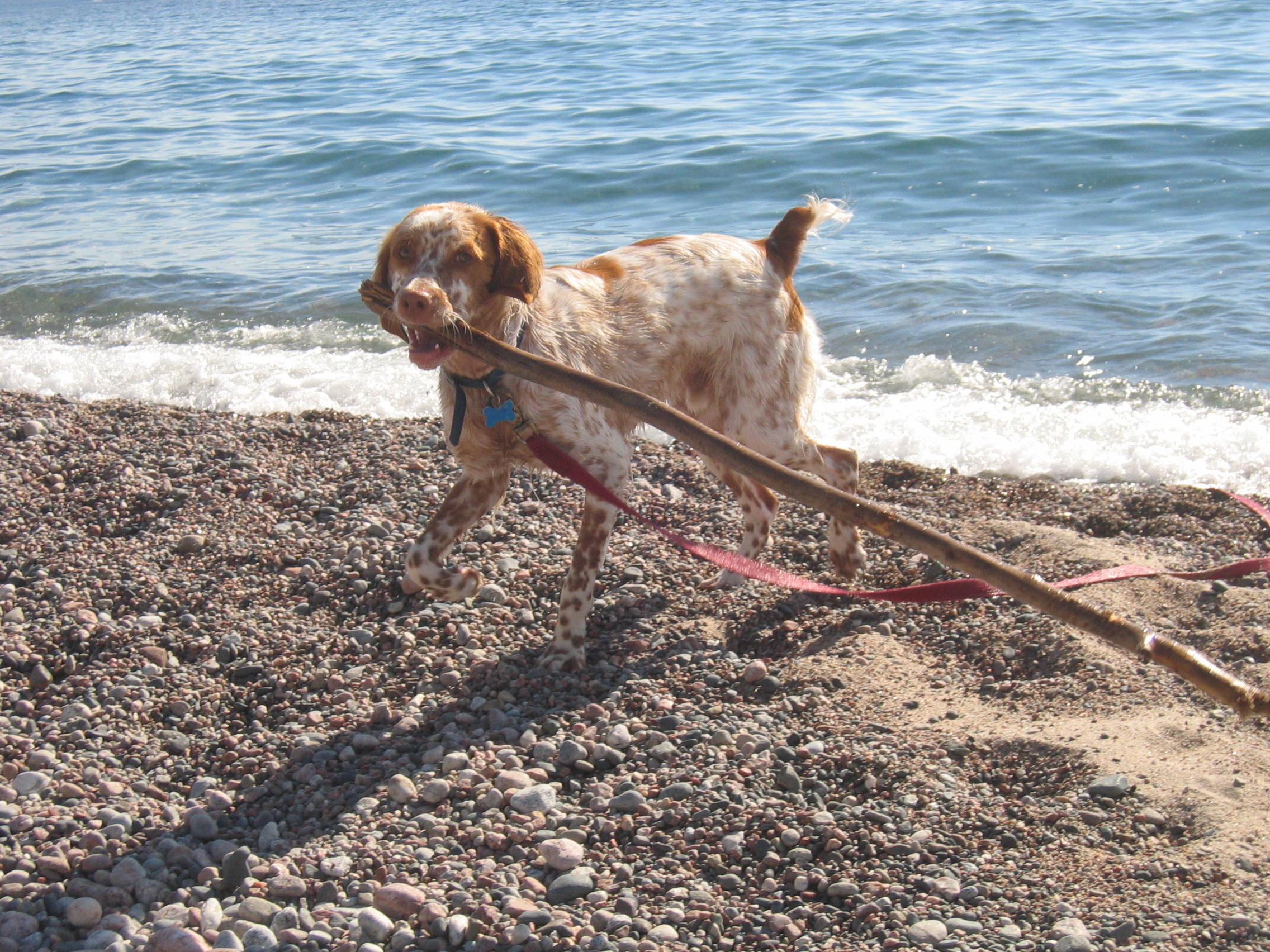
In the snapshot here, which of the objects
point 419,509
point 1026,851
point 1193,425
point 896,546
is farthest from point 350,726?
point 1193,425

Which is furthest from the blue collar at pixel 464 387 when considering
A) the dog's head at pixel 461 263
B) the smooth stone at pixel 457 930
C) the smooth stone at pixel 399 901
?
the smooth stone at pixel 457 930

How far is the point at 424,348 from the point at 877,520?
1415 millimetres

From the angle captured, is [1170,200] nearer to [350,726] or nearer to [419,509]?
[419,509]

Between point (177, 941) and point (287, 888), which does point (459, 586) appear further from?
point (177, 941)

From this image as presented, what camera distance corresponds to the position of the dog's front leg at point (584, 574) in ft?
12.8

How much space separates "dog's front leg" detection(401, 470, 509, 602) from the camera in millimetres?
3857

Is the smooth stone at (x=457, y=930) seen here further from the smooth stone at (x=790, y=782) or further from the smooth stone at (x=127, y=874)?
the smooth stone at (x=790, y=782)

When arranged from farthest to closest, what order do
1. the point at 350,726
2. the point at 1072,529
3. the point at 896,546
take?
the point at 1072,529, the point at 896,546, the point at 350,726

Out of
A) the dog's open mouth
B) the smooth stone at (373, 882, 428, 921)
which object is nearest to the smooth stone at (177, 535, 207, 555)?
the dog's open mouth

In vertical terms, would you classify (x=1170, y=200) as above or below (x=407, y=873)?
above

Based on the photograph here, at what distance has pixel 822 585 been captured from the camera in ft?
11.0

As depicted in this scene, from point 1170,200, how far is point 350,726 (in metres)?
9.13

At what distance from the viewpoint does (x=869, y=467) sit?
5.99 metres

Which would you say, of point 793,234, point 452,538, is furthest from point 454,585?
point 793,234
